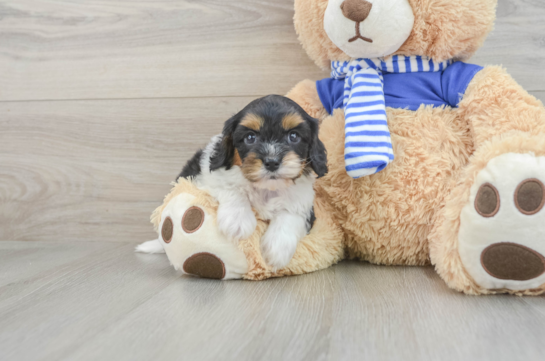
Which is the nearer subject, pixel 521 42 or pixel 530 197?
pixel 530 197

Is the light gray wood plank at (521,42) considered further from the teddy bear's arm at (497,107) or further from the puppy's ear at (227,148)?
the puppy's ear at (227,148)

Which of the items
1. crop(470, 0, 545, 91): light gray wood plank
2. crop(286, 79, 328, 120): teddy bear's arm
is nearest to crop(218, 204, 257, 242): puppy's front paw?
crop(286, 79, 328, 120): teddy bear's arm

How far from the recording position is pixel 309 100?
168cm

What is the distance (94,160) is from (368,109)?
4.42ft

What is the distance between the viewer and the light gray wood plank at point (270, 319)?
0.86 metres

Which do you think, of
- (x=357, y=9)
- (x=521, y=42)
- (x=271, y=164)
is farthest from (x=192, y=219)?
(x=521, y=42)

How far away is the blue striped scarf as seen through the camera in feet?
4.38

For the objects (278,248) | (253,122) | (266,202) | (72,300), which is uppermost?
(253,122)

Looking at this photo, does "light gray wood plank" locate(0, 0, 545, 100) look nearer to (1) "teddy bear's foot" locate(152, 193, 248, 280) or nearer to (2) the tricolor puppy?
(2) the tricolor puppy

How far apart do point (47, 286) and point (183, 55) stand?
1.13 metres

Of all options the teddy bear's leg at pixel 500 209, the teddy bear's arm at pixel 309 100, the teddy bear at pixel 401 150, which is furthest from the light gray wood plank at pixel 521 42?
the teddy bear's arm at pixel 309 100

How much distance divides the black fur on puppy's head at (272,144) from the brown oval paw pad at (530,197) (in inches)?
20.2

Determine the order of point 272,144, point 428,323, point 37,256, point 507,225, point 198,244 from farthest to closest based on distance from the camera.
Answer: point 37,256, point 198,244, point 272,144, point 507,225, point 428,323

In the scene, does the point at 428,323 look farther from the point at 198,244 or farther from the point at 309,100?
the point at 309,100
